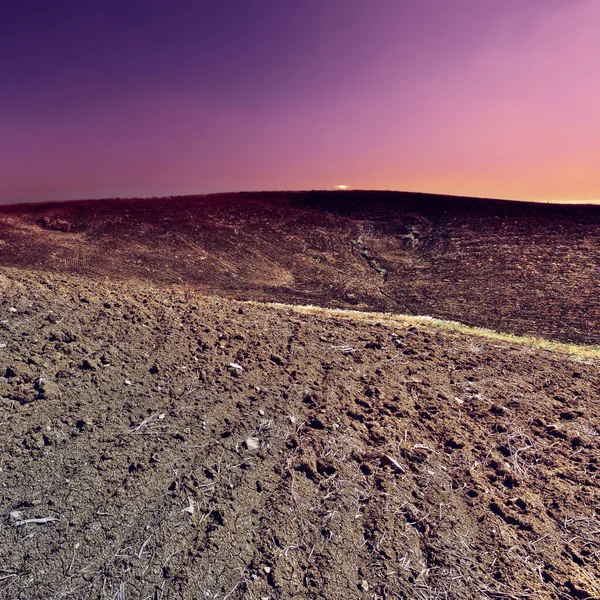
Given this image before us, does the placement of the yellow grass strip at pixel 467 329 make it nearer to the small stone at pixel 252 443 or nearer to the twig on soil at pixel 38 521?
the small stone at pixel 252 443

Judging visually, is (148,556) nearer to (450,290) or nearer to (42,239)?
(450,290)

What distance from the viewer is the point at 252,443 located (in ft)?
10.5

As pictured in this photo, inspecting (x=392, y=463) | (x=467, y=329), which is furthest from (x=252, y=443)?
(x=467, y=329)

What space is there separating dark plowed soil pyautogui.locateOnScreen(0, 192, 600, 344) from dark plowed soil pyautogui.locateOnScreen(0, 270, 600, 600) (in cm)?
570

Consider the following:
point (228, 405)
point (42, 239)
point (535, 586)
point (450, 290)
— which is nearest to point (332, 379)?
point (228, 405)

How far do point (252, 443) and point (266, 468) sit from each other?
257mm

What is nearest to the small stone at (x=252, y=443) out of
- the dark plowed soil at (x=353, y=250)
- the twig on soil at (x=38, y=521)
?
the twig on soil at (x=38, y=521)

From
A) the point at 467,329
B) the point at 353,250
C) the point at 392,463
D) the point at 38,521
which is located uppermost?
the point at 353,250

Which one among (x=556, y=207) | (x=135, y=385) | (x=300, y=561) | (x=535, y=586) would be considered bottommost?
(x=535, y=586)

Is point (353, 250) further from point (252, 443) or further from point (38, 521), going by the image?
point (38, 521)

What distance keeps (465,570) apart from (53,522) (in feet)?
8.19

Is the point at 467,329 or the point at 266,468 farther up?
the point at 266,468

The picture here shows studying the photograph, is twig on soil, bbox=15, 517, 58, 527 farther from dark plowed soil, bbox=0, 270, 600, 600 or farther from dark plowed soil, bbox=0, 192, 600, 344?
dark plowed soil, bbox=0, 192, 600, 344

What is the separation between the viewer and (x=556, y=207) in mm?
18250
